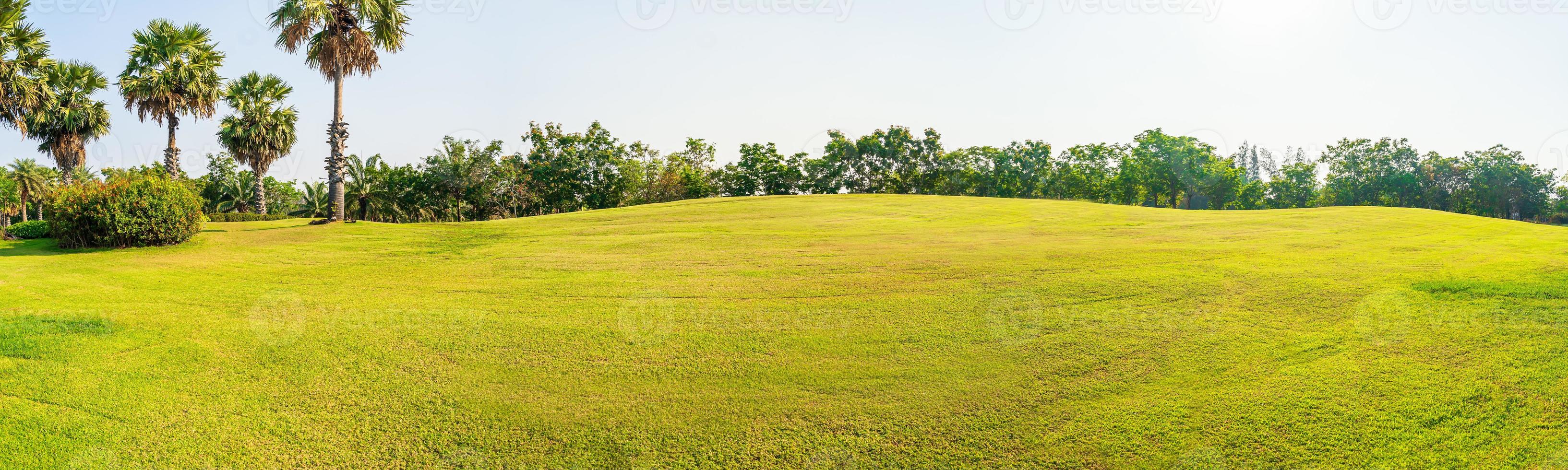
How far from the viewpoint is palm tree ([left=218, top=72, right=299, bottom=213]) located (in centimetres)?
3136

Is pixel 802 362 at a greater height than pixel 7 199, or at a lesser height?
lesser

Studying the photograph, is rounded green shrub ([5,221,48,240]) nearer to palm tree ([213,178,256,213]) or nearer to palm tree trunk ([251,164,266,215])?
palm tree trunk ([251,164,266,215])

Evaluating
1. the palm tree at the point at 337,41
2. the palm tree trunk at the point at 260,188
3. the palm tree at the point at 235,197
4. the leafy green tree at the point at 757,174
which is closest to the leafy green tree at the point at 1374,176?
the leafy green tree at the point at 757,174

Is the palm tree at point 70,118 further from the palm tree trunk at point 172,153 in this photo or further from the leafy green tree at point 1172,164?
the leafy green tree at point 1172,164

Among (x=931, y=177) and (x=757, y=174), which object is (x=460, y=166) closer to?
(x=757, y=174)

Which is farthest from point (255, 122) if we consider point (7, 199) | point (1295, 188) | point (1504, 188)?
point (1504, 188)

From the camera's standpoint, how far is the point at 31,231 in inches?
631

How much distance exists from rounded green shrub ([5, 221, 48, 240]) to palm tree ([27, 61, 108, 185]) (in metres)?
12.4

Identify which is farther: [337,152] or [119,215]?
[337,152]

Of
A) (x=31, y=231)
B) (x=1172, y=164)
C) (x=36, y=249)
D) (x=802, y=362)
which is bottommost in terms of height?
(x=802, y=362)

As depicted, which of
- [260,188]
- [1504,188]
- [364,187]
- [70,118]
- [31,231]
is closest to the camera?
[31,231]

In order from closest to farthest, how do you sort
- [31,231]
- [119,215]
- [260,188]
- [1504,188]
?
1. [119,215]
2. [31,231]
3. [260,188]
4. [1504,188]

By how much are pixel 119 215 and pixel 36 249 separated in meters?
1.91

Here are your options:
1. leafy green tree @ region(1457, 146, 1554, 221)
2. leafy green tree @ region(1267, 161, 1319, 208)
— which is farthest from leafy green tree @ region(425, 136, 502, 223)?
leafy green tree @ region(1457, 146, 1554, 221)
